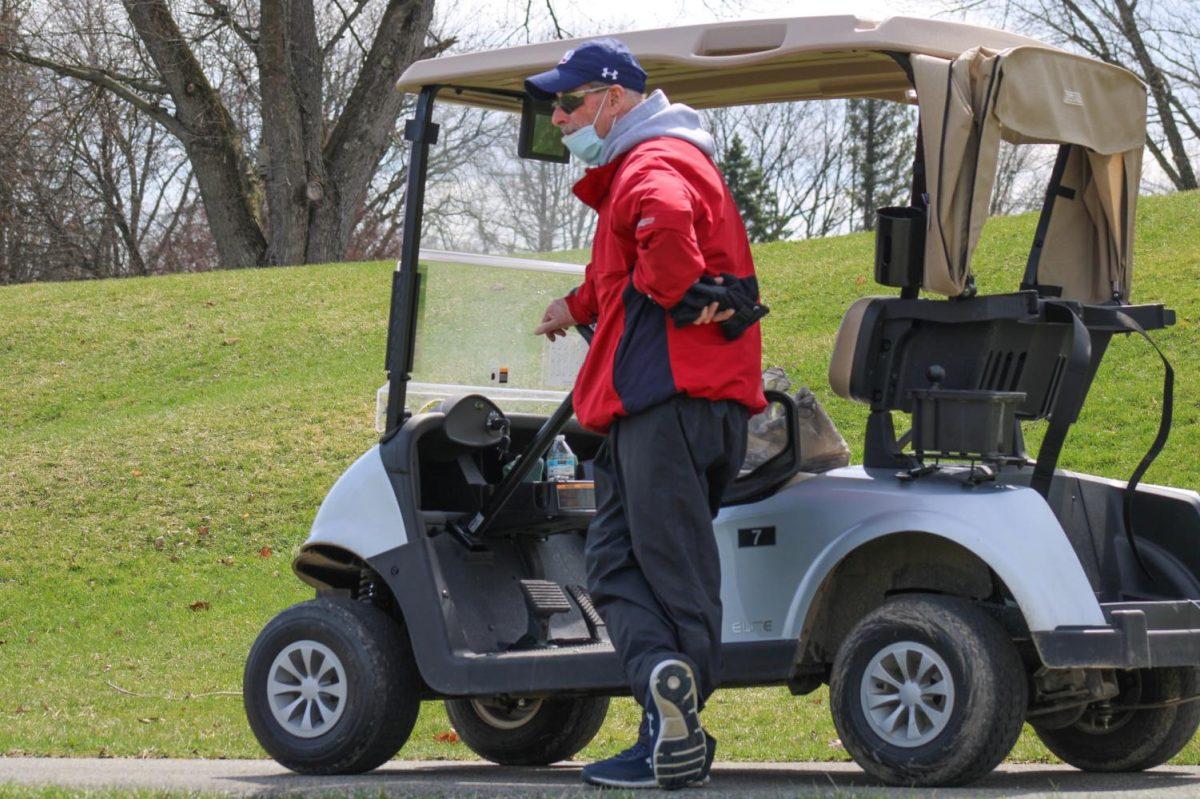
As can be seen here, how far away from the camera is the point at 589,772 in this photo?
437 cm

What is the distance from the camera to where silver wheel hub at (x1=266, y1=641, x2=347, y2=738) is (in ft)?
17.5

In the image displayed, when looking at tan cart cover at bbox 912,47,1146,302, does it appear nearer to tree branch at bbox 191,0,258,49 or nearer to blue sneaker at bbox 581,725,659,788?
blue sneaker at bbox 581,725,659,788

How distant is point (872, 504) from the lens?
4.56 metres

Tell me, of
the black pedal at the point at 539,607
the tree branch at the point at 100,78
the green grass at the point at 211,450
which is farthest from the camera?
the tree branch at the point at 100,78

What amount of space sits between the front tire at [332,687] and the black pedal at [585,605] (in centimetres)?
62

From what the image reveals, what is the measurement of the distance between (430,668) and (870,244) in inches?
637

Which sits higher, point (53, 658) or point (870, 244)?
point (870, 244)

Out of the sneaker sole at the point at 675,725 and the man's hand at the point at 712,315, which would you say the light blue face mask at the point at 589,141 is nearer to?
the man's hand at the point at 712,315

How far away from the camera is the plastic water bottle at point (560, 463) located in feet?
18.6

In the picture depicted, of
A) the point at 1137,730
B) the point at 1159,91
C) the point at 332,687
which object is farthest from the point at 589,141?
the point at 1159,91

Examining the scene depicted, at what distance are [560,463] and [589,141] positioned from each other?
1.45 meters

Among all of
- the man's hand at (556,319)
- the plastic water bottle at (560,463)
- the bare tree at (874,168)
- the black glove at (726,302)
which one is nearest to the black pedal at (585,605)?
the plastic water bottle at (560,463)

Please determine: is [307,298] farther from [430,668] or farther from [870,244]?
[430,668]

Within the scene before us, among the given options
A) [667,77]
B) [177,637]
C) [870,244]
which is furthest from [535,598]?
[870,244]
